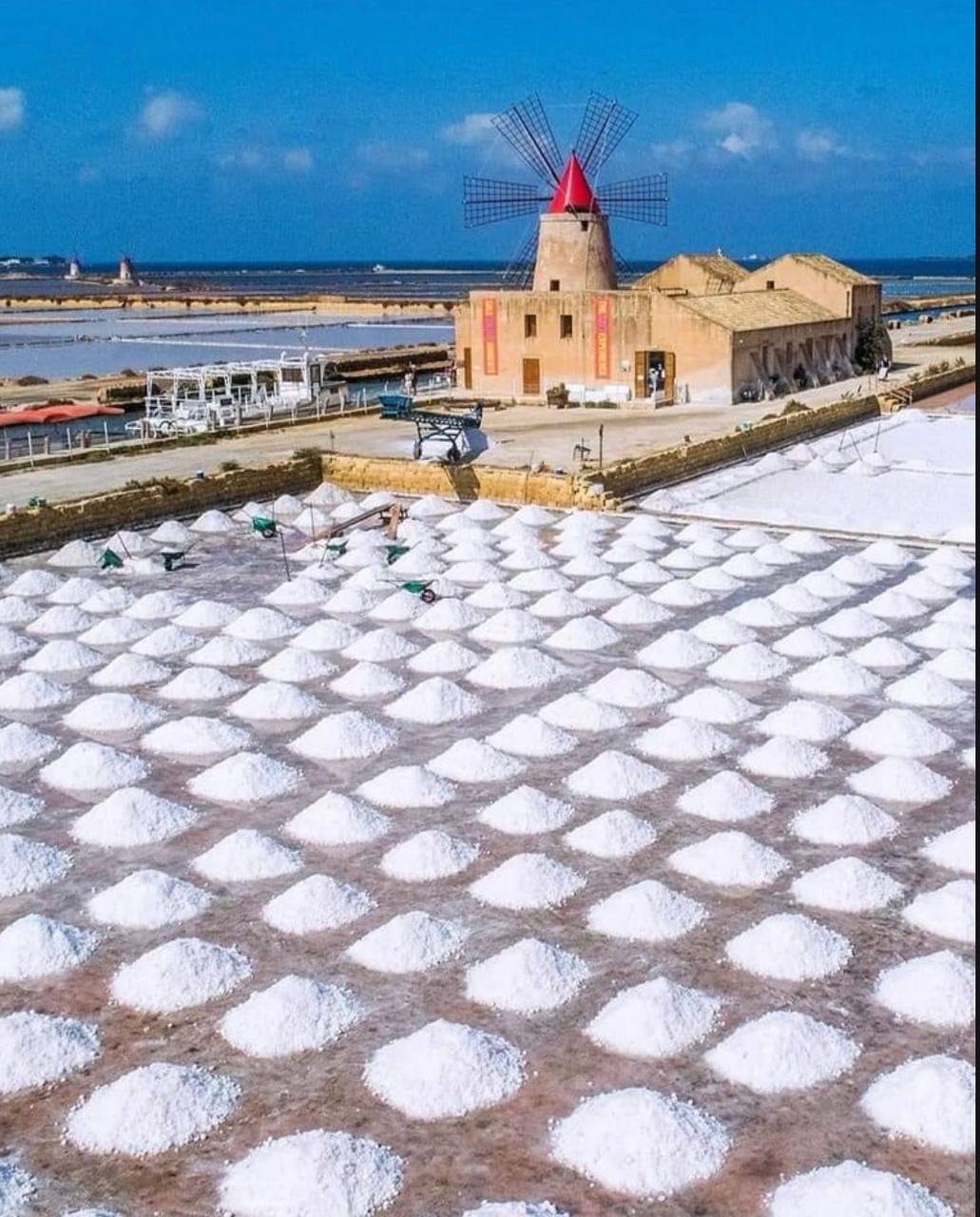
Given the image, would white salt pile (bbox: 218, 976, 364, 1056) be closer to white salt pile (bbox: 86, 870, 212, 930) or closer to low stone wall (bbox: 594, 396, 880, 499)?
white salt pile (bbox: 86, 870, 212, 930)

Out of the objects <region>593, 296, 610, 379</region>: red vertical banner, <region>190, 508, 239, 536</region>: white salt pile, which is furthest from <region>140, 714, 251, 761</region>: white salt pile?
<region>593, 296, 610, 379</region>: red vertical banner

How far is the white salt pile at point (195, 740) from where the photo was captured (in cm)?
1142

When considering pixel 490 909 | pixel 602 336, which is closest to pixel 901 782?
pixel 490 909

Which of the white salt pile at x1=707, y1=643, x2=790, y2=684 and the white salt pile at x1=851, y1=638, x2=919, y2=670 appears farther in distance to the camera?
the white salt pile at x1=851, y1=638, x2=919, y2=670

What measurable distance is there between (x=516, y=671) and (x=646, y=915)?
15.6 ft

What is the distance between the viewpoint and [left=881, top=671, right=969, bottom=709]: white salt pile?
12180 millimetres

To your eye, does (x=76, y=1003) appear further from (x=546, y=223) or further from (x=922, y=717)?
(x=546, y=223)

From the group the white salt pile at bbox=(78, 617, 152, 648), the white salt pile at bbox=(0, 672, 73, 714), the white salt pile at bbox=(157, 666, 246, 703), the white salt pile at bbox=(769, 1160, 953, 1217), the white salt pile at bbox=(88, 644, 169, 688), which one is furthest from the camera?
the white salt pile at bbox=(78, 617, 152, 648)

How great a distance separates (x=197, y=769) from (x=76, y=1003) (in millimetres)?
3439

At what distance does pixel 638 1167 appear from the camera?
20.8 ft

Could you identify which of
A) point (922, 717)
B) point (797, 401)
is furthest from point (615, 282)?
point (922, 717)

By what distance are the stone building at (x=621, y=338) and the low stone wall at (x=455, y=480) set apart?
29.4ft

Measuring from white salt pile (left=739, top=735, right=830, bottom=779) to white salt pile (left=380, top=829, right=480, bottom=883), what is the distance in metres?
2.58

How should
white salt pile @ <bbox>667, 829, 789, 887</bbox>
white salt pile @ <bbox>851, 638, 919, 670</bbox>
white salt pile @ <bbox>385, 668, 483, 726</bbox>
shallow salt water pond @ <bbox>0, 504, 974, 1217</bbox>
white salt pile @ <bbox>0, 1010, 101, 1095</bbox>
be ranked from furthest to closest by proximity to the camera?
white salt pile @ <bbox>851, 638, 919, 670</bbox>, white salt pile @ <bbox>385, 668, 483, 726</bbox>, white salt pile @ <bbox>667, 829, 789, 887</bbox>, white salt pile @ <bbox>0, 1010, 101, 1095</bbox>, shallow salt water pond @ <bbox>0, 504, 974, 1217</bbox>
